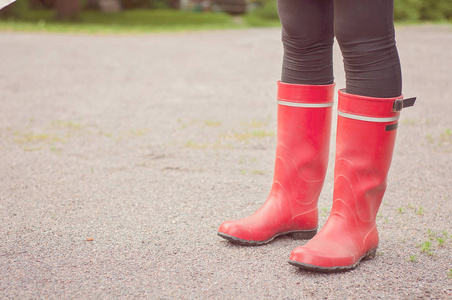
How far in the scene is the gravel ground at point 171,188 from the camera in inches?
64.6

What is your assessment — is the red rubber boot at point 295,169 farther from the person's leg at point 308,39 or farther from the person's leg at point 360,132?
the person's leg at point 360,132

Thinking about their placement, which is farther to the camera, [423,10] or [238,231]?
[423,10]

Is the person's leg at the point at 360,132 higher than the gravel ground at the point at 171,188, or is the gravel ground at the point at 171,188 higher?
the person's leg at the point at 360,132

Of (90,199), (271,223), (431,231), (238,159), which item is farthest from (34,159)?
(431,231)

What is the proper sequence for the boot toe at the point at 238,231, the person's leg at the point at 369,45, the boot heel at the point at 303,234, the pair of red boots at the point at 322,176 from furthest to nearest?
the boot heel at the point at 303,234 → the boot toe at the point at 238,231 → the pair of red boots at the point at 322,176 → the person's leg at the point at 369,45

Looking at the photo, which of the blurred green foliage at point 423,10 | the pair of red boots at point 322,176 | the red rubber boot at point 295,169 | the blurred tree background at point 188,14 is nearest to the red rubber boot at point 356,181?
the pair of red boots at point 322,176

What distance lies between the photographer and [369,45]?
5.20ft

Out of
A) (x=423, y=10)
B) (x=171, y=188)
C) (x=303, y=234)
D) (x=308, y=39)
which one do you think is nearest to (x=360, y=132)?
(x=308, y=39)

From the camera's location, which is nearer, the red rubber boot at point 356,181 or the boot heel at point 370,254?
the red rubber boot at point 356,181

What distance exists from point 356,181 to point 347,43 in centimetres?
46

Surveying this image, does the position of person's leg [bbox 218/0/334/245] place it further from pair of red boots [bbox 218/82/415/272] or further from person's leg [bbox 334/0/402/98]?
person's leg [bbox 334/0/402/98]

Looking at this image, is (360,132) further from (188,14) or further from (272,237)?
(188,14)

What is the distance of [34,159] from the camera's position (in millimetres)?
3236

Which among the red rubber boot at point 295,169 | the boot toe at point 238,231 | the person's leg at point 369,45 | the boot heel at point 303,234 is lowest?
the boot heel at point 303,234
